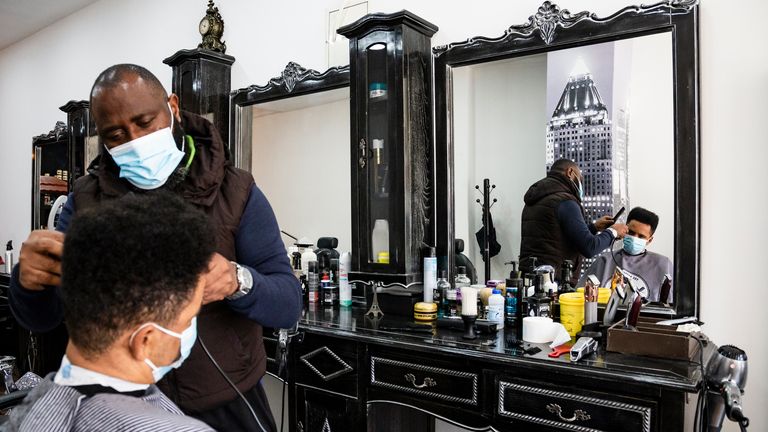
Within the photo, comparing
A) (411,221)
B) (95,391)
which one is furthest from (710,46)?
(95,391)

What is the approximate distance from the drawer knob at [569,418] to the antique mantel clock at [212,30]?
8.75ft

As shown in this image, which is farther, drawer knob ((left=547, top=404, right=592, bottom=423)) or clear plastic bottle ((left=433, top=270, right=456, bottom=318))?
clear plastic bottle ((left=433, top=270, right=456, bottom=318))

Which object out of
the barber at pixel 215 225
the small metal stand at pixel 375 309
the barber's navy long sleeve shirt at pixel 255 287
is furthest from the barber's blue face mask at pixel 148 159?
the small metal stand at pixel 375 309

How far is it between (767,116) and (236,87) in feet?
8.40

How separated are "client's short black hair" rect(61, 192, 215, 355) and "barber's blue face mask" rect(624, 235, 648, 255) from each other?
1.61 metres

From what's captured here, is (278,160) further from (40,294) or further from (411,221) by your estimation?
(40,294)

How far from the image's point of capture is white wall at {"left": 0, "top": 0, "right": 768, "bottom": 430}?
1756 mm

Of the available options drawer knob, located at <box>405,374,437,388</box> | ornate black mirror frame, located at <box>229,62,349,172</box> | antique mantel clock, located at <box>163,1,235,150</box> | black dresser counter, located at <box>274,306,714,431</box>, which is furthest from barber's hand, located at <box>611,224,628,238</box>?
antique mantel clock, located at <box>163,1,235,150</box>

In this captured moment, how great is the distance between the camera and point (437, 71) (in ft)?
7.72

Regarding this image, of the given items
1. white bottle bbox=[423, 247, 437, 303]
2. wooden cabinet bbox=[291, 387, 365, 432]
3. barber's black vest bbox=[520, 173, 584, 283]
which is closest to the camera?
wooden cabinet bbox=[291, 387, 365, 432]

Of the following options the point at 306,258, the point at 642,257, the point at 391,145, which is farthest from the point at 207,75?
the point at 642,257

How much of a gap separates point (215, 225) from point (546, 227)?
1.43 m

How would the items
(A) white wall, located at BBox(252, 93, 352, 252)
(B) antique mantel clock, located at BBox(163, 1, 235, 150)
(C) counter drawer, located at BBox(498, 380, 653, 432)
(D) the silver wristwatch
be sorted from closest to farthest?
(D) the silver wristwatch, (C) counter drawer, located at BBox(498, 380, 653, 432), (A) white wall, located at BBox(252, 93, 352, 252), (B) antique mantel clock, located at BBox(163, 1, 235, 150)

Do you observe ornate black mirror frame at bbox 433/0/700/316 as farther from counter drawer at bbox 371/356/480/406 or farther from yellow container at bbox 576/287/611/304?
counter drawer at bbox 371/356/480/406
